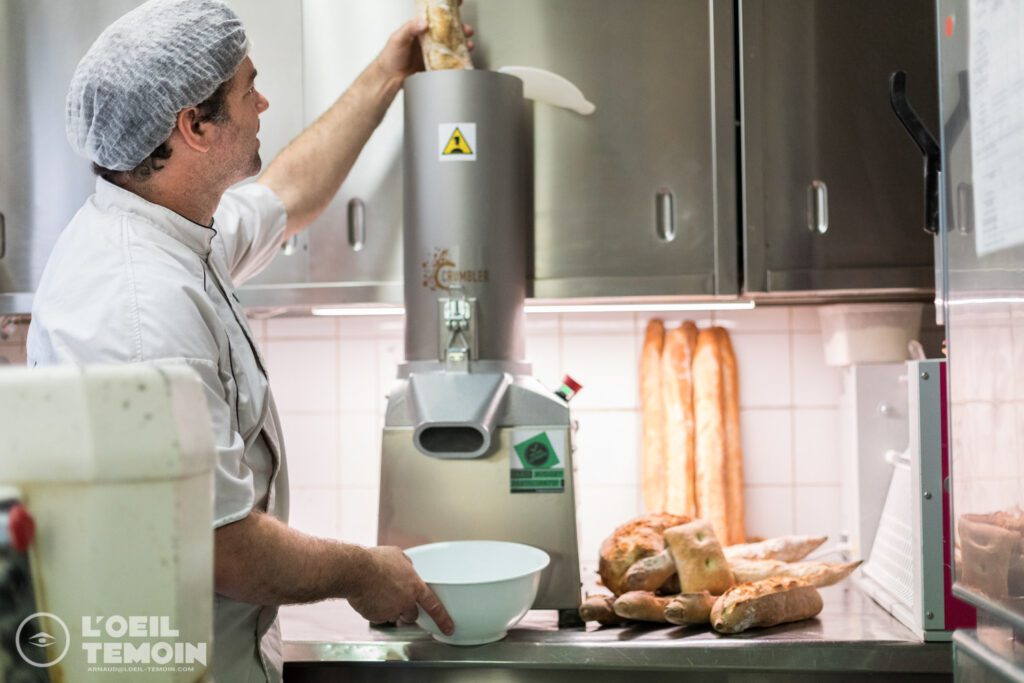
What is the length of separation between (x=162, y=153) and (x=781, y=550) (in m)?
1.20

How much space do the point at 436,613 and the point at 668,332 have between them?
3.12 feet

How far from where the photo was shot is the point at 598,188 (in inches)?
70.9

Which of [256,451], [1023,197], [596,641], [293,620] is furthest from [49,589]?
[293,620]

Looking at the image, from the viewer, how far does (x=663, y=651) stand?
4.69ft

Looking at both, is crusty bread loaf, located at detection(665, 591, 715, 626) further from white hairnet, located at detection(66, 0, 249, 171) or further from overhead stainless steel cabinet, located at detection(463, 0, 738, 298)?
white hairnet, located at detection(66, 0, 249, 171)

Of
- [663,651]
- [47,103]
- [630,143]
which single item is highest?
[47,103]

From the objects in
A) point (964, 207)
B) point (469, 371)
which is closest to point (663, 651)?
point (469, 371)

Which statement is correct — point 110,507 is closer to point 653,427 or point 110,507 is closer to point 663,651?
point 663,651

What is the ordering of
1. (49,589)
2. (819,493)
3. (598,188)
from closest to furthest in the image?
(49,589)
(598,188)
(819,493)

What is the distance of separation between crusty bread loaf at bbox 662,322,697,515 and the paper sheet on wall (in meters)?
1.03

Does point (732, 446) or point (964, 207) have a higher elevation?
point (964, 207)

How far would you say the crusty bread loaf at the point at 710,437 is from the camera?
6.66ft

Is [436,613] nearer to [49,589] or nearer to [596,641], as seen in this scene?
[596,641]

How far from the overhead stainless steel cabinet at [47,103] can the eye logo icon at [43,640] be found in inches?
57.1
